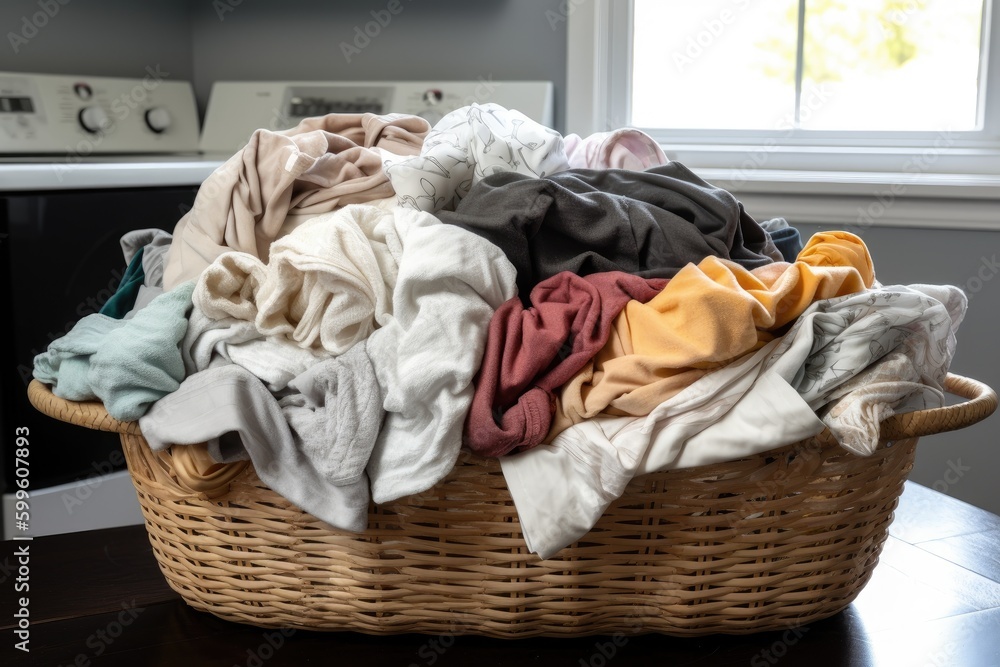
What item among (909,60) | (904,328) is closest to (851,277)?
(904,328)

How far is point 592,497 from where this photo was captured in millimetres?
641

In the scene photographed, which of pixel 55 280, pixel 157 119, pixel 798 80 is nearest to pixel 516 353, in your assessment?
pixel 55 280

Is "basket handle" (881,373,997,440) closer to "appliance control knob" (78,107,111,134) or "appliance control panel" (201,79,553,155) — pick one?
"appliance control panel" (201,79,553,155)

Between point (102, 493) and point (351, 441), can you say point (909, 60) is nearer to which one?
point (351, 441)

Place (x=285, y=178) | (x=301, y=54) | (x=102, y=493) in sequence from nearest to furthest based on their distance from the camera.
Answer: (x=285, y=178) < (x=102, y=493) < (x=301, y=54)

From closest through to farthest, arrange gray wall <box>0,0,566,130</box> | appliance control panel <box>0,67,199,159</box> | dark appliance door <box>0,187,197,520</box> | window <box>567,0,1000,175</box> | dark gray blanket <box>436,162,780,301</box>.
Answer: dark gray blanket <box>436,162,780,301</box> → dark appliance door <box>0,187,197,520</box> → window <box>567,0,1000,175</box> → appliance control panel <box>0,67,199,159</box> → gray wall <box>0,0,566,130</box>

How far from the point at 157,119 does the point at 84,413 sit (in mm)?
1550

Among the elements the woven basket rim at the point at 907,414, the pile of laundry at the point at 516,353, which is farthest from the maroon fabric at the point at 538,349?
the woven basket rim at the point at 907,414

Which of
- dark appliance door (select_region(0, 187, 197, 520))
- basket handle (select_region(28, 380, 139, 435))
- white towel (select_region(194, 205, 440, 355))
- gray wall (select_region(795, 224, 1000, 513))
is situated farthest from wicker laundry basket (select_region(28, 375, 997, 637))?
gray wall (select_region(795, 224, 1000, 513))

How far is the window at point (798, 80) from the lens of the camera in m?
1.69

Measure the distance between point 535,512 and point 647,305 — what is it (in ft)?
0.59

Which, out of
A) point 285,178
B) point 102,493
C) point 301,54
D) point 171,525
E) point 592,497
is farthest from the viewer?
point 301,54

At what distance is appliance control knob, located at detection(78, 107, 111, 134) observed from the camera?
1920mm

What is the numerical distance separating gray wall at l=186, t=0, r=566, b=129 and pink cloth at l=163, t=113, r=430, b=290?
105cm
